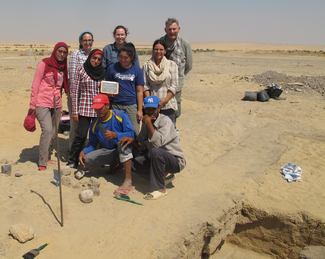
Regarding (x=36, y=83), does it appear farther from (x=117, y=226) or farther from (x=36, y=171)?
(x=117, y=226)

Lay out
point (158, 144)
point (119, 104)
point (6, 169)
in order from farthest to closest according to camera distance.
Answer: point (119, 104) < point (6, 169) < point (158, 144)

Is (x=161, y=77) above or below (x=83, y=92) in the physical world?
above

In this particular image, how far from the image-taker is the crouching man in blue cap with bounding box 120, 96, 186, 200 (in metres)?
3.47

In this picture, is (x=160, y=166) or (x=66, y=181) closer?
(x=160, y=166)

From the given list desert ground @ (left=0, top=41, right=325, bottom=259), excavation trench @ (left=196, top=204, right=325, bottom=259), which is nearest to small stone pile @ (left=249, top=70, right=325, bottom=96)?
desert ground @ (left=0, top=41, right=325, bottom=259)

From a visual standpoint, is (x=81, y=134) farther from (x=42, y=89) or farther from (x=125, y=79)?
(x=125, y=79)

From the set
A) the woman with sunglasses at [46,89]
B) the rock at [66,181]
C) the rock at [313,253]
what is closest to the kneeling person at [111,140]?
the rock at [66,181]

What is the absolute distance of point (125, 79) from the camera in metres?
3.83

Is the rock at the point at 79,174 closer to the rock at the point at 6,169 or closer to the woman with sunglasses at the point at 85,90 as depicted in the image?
the woman with sunglasses at the point at 85,90

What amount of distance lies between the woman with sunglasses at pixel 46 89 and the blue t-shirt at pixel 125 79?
681 millimetres

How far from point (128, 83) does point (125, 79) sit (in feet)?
0.22

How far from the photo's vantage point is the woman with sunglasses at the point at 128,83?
378 cm

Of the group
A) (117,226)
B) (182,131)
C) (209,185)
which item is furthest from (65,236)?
(182,131)

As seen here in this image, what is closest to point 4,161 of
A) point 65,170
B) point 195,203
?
point 65,170
